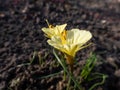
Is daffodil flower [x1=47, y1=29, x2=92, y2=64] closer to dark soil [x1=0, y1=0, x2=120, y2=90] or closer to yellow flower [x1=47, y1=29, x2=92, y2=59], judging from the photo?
yellow flower [x1=47, y1=29, x2=92, y2=59]

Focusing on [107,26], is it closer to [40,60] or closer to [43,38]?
[43,38]

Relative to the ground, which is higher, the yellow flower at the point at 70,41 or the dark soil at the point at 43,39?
the yellow flower at the point at 70,41

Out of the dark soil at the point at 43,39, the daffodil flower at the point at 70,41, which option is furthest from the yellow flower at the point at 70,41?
the dark soil at the point at 43,39

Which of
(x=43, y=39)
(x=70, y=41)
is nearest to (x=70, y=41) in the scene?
(x=70, y=41)

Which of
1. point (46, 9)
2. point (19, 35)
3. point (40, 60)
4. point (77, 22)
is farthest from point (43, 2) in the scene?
point (40, 60)

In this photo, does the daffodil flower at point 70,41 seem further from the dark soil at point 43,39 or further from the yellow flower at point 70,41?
the dark soil at point 43,39

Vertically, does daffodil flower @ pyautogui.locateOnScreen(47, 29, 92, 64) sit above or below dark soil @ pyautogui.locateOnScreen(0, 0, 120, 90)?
above

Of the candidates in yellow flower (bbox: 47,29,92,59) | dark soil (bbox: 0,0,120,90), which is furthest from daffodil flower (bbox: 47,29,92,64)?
dark soil (bbox: 0,0,120,90)

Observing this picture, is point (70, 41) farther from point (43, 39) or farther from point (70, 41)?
point (43, 39)
